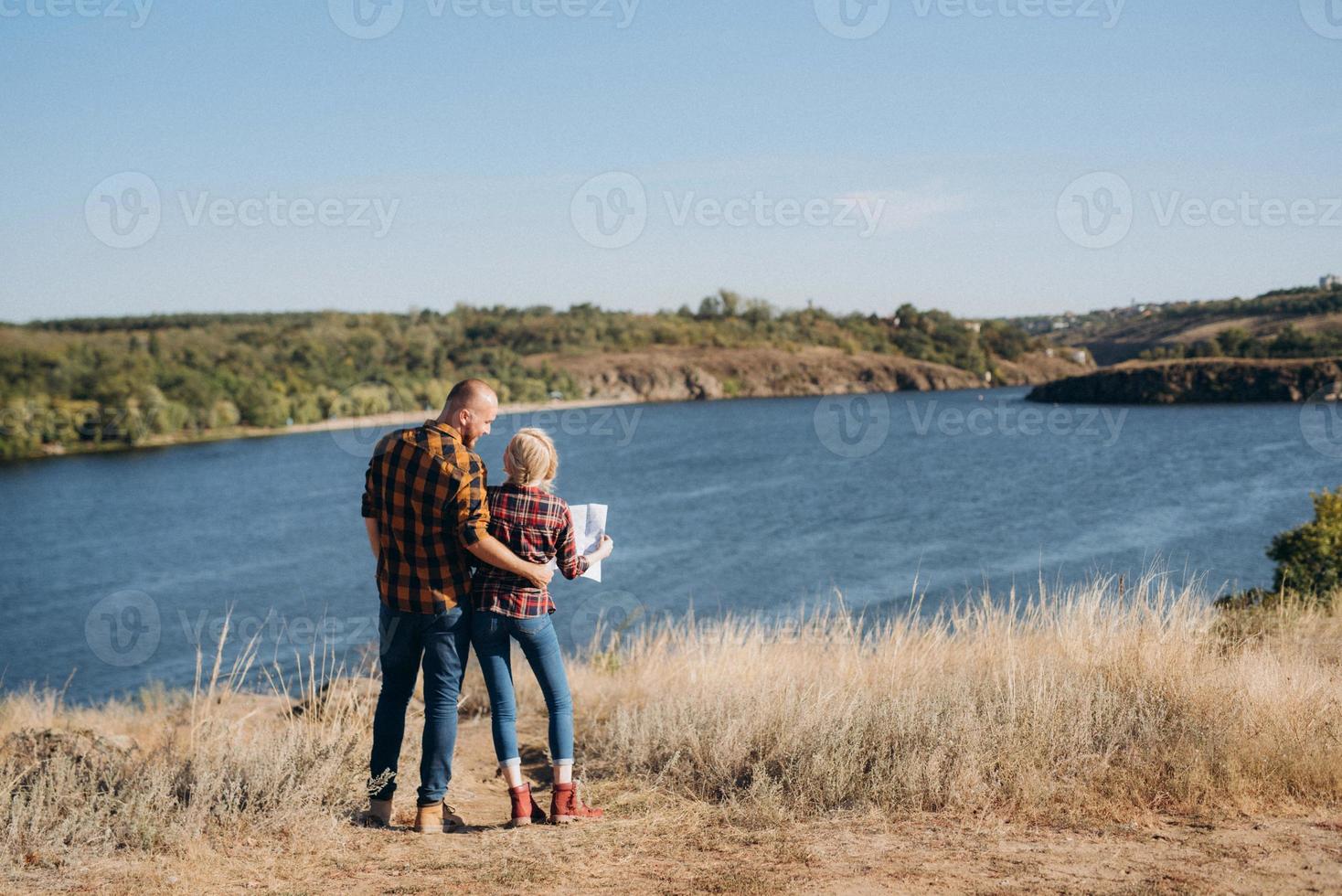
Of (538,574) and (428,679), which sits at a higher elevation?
(538,574)

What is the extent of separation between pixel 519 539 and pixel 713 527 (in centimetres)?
2966

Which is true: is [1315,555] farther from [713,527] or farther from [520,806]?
[713,527]

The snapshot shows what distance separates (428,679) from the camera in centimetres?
516

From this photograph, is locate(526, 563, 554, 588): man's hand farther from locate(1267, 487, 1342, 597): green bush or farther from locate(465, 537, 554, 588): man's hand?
locate(1267, 487, 1342, 597): green bush

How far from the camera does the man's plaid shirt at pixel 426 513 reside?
488 centimetres

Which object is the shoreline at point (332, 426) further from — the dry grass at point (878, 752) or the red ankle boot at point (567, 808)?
the red ankle boot at point (567, 808)

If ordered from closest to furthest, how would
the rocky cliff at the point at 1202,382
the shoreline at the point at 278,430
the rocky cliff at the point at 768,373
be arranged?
1. the rocky cliff at the point at 1202,382
2. the shoreline at the point at 278,430
3. the rocky cliff at the point at 768,373

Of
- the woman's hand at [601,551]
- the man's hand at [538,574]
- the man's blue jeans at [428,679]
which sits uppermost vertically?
the woman's hand at [601,551]

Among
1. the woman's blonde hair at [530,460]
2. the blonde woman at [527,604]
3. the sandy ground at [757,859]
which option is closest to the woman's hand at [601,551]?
the blonde woman at [527,604]

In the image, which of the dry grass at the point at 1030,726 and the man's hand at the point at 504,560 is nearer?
the man's hand at the point at 504,560

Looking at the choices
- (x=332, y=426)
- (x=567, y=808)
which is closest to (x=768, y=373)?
(x=332, y=426)

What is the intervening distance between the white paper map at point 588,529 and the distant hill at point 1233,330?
291ft

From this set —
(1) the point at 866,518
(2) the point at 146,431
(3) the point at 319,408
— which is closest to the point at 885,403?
Answer: (3) the point at 319,408

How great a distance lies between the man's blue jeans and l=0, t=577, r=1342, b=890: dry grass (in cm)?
45
